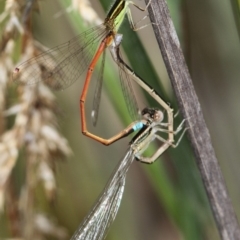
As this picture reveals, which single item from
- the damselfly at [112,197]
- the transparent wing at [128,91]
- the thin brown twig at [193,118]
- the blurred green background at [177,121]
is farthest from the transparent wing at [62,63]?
the thin brown twig at [193,118]

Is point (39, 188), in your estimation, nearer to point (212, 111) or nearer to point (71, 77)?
point (71, 77)

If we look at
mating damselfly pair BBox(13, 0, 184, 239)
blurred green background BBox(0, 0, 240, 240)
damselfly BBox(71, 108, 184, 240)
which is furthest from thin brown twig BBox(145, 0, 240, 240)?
damselfly BBox(71, 108, 184, 240)

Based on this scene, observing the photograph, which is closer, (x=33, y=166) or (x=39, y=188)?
(x=33, y=166)

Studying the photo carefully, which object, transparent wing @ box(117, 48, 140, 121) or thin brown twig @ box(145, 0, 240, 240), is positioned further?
transparent wing @ box(117, 48, 140, 121)

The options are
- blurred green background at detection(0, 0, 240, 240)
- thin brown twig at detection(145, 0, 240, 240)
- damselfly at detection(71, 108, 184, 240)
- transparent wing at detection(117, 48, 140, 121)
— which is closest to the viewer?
thin brown twig at detection(145, 0, 240, 240)

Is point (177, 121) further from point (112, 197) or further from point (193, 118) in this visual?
point (112, 197)

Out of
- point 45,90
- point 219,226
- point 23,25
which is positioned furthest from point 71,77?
point 219,226

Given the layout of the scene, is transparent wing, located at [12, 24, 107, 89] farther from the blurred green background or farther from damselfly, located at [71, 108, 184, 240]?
damselfly, located at [71, 108, 184, 240]
